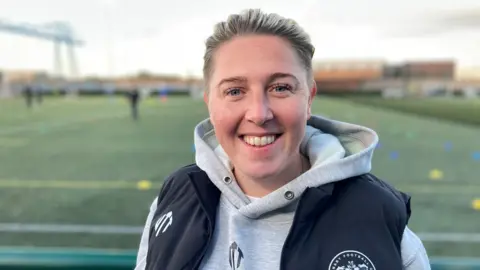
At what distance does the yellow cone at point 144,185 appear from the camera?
792cm

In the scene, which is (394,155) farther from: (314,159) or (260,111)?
(260,111)

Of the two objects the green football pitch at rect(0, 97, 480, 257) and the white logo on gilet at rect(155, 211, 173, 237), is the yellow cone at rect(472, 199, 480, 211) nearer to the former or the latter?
the green football pitch at rect(0, 97, 480, 257)

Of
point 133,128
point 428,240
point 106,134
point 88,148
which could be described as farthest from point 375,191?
point 133,128

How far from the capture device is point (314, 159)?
1.56 meters

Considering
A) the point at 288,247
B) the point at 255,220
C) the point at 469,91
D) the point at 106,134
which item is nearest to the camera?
the point at 288,247

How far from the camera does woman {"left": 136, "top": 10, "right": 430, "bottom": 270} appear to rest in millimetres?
1348

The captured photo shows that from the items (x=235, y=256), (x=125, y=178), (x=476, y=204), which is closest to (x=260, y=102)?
(x=235, y=256)

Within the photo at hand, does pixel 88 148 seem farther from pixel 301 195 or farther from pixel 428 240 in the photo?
pixel 301 195

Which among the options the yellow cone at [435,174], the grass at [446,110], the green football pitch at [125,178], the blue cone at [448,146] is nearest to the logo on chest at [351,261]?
the green football pitch at [125,178]

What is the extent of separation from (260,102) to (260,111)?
0.08 ft

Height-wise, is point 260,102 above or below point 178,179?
above

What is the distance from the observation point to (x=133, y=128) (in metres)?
18.6

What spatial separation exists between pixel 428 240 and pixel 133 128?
14.5 metres

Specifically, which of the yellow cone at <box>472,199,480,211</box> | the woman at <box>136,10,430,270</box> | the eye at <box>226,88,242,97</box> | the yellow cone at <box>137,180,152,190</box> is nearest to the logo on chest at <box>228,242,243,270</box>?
the woman at <box>136,10,430,270</box>
